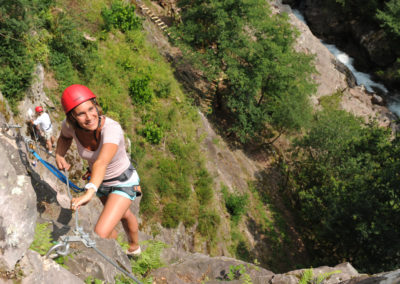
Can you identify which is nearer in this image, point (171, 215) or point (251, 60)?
point (171, 215)

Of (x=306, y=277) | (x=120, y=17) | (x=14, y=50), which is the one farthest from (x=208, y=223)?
(x=120, y=17)

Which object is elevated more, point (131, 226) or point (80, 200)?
point (80, 200)

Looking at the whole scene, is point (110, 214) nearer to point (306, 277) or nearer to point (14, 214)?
point (14, 214)

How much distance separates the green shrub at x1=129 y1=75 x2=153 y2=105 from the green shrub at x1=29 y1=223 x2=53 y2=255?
13106 millimetres

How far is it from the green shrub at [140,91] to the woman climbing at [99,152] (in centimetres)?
1225

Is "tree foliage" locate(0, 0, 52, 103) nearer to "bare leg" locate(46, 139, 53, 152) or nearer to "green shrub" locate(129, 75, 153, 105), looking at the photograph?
"bare leg" locate(46, 139, 53, 152)

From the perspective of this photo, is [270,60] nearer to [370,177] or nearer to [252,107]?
[252,107]

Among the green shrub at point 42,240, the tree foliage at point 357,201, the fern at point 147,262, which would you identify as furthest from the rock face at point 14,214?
the tree foliage at point 357,201

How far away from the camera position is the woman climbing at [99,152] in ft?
12.8

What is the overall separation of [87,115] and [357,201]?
45.0ft

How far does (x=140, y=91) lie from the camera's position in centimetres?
1705

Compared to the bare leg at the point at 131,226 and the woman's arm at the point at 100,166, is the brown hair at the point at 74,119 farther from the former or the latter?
the bare leg at the point at 131,226

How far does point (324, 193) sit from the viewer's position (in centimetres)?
1792

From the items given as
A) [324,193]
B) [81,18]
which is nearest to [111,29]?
[81,18]
